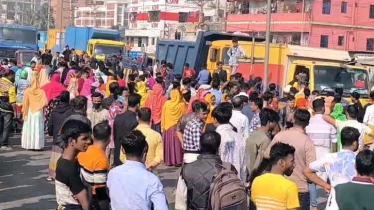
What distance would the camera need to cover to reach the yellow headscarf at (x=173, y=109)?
13.6 meters

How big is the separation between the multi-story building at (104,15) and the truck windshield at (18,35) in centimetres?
7261

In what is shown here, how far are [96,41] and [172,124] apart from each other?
2212 centimetres

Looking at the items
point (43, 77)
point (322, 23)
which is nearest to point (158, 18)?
point (322, 23)

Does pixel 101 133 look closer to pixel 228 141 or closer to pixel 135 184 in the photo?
pixel 135 184

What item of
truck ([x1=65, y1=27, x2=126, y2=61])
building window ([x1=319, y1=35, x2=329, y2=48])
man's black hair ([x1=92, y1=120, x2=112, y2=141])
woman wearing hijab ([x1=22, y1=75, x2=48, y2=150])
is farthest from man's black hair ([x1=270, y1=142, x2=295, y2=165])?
building window ([x1=319, y1=35, x2=329, y2=48])

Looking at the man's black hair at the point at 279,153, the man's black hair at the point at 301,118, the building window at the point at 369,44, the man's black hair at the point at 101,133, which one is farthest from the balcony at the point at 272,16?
the man's black hair at the point at 279,153

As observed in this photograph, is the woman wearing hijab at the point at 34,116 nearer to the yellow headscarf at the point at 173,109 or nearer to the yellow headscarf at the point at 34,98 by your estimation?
the yellow headscarf at the point at 34,98

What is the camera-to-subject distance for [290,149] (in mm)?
6016

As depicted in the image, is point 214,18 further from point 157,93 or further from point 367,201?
point 367,201

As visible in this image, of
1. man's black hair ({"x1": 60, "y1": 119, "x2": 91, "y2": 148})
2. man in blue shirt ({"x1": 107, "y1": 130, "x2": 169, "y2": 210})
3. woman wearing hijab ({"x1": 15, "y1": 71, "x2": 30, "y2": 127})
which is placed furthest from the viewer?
woman wearing hijab ({"x1": 15, "y1": 71, "x2": 30, "y2": 127})

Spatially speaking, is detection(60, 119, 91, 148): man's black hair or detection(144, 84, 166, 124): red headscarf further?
detection(144, 84, 166, 124): red headscarf

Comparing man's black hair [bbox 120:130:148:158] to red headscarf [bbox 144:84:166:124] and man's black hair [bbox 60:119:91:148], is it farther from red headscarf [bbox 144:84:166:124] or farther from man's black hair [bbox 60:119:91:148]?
red headscarf [bbox 144:84:166:124]

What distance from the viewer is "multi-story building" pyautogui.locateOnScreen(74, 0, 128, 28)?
11194 centimetres

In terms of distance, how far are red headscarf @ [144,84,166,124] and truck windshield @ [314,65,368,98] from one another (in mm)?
4550
